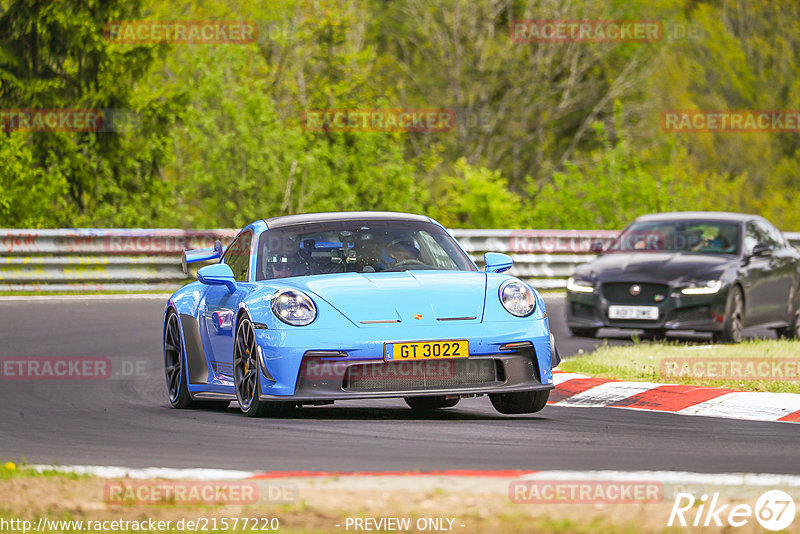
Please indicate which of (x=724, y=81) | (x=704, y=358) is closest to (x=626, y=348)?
(x=704, y=358)

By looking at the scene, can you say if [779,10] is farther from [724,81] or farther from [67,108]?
[67,108]

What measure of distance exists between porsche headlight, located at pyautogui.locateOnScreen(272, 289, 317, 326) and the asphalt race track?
620 mm

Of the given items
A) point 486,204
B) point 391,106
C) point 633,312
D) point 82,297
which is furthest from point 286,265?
point 391,106

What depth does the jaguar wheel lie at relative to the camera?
10.8 meters

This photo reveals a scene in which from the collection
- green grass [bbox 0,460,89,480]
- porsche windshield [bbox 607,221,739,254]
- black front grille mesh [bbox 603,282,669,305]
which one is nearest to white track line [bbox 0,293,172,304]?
porsche windshield [bbox 607,221,739,254]

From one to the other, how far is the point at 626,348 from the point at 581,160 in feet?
103

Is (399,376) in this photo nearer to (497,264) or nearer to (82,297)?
(497,264)

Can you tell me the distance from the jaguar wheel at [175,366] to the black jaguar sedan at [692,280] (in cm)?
669

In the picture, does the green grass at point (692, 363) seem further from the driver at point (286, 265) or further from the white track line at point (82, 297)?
the white track line at point (82, 297)

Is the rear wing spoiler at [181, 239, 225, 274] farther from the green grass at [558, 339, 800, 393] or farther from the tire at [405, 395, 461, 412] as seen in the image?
the green grass at [558, 339, 800, 393]

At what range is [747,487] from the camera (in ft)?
20.4

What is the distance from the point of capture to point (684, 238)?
57.7 ft

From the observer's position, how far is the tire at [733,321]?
16359 millimetres

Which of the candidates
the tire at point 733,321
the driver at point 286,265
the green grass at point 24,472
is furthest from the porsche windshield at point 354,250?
the tire at point 733,321
